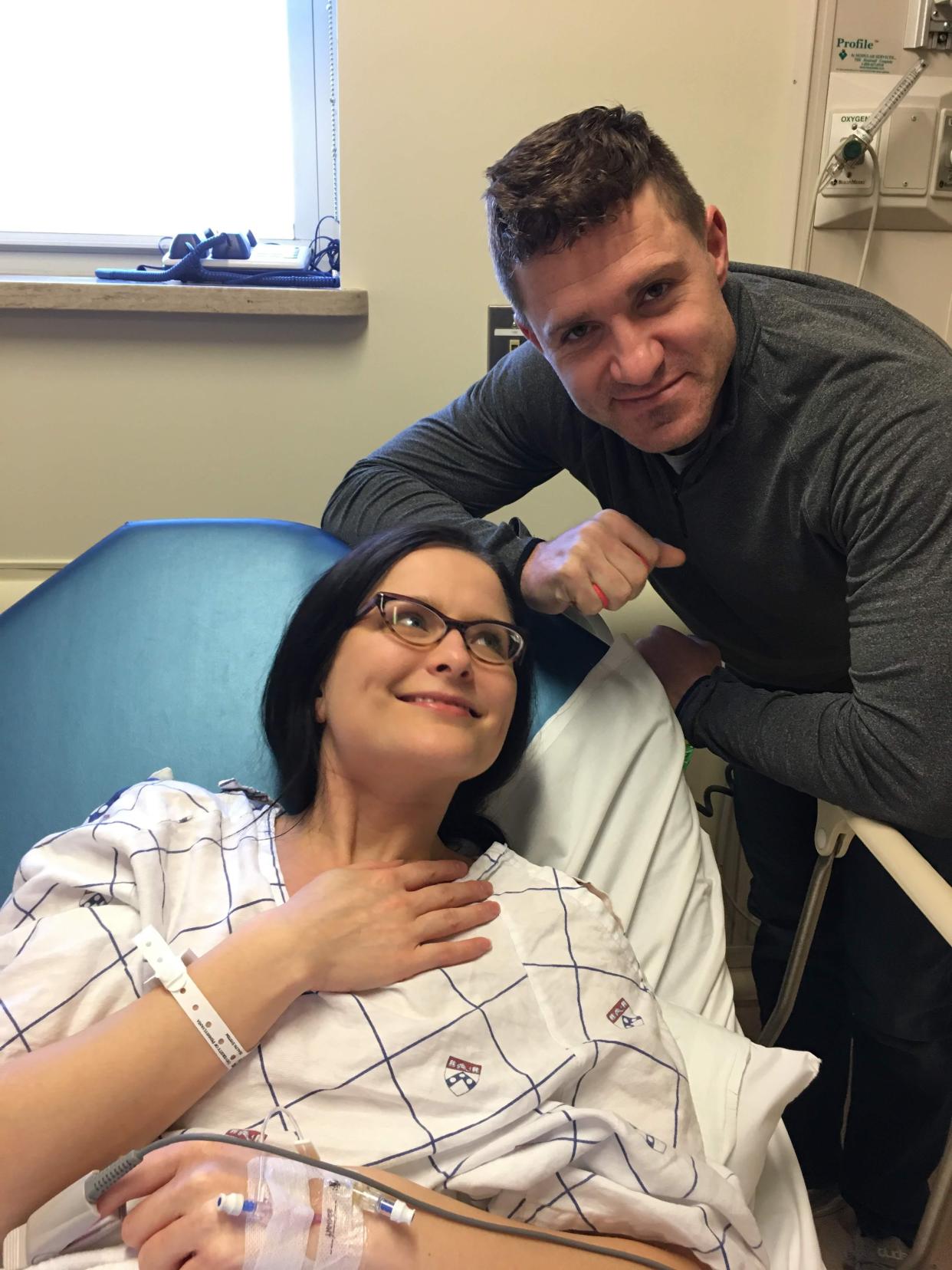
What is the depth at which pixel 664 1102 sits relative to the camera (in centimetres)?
89

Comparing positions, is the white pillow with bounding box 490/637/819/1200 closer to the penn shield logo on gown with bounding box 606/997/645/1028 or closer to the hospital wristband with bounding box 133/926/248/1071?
the penn shield logo on gown with bounding box 606/997/645/1028

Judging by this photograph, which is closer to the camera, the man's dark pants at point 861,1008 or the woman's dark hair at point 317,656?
the woman's dark hair at point 317,656

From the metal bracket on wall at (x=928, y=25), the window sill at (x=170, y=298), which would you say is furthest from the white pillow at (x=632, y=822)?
the metal bracket on wall at (x=928, y=25)

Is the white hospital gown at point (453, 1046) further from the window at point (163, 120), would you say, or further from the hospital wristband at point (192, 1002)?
the window at point (163, 120)

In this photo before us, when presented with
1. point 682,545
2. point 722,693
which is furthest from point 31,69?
point 722,693

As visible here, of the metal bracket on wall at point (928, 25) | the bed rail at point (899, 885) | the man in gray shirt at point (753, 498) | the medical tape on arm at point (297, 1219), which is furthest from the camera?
the metal bracket on wall at point (928, 25)

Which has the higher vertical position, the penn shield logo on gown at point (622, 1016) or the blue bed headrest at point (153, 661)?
the blue bed headrest at point (153, 661)

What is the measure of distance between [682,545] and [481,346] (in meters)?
0.62

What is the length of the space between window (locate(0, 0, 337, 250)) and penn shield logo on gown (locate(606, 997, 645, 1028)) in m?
1.60

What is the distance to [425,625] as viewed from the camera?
3.40ft

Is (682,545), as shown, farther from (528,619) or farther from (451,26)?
(451,26)

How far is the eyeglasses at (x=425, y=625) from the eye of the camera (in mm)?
1027

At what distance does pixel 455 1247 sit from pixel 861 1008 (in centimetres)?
89

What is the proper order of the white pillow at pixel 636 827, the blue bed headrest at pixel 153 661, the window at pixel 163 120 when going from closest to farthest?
the white pillow at pixel 636 827 < the blue bed headrest at pixel 153 661 < the window at pixel 163 120
